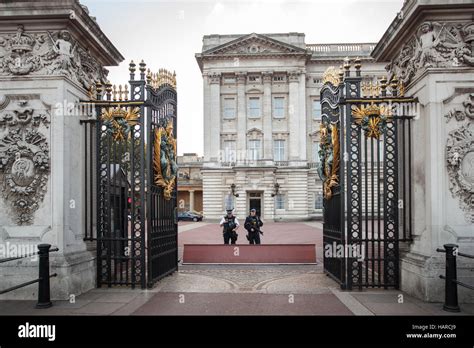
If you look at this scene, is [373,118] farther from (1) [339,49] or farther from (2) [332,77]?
(1) [339,49]

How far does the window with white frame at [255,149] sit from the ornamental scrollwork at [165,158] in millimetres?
35824

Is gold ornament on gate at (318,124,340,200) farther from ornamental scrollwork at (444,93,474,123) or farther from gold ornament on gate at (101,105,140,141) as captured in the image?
gold ornament on gate at (101,105,140,141)

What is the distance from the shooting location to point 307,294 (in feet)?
28.1

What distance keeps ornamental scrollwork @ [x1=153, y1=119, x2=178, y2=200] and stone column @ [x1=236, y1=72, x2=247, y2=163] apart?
3560cm

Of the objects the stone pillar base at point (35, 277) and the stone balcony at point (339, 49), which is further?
the stone balcony at point (339, 49)

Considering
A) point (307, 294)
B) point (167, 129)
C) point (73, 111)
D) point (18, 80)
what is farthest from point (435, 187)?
point (18, 80)

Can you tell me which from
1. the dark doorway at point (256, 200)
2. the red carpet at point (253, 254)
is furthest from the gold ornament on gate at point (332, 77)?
the dark doorway at point (256, 200)

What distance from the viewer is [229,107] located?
155ft

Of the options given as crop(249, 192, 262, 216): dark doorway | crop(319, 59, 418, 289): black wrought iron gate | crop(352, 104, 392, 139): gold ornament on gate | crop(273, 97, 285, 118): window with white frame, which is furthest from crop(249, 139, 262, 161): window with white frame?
crop(352, 104, 392, 139): gold ornament on gate

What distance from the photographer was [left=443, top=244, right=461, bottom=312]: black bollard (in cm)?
709

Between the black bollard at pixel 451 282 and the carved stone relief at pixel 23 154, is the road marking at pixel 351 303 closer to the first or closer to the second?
the black bollard at pixel 451 282

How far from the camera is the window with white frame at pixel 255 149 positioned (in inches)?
1833

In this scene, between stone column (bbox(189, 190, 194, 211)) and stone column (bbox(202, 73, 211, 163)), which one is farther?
stone column (bbox(189, 190, 194, 211))

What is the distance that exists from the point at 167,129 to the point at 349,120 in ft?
13.9
